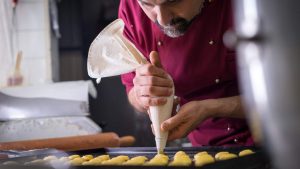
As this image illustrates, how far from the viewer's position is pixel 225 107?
1122mm

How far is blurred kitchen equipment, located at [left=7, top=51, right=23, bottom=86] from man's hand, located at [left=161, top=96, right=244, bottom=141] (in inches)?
64.1

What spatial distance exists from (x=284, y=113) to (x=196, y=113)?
0.65m

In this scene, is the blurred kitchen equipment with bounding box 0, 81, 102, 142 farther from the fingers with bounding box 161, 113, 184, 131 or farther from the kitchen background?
the fingers with bounding box 161, 113, 184, 131

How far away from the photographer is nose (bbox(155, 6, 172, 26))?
0.98m

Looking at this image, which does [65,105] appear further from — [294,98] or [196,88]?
[294,98]

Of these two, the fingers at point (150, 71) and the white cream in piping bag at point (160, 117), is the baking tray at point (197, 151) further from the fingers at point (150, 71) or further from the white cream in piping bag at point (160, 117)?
the fingers at point (150, 71)

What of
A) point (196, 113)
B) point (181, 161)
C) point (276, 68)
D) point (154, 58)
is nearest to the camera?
point (276, 68)

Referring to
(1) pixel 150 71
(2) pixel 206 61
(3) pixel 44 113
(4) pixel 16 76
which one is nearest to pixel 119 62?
(1) pixel 150 71

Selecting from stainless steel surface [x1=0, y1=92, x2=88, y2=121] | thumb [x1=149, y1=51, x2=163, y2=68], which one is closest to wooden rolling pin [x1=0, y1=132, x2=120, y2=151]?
thumb [x1=149, y1=51, x2=163, y2=68]

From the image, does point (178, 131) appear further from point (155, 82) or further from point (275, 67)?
point (275, 67)

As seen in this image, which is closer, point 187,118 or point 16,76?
point 187,118

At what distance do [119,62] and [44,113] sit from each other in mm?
1109

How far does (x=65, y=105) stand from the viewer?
2.05m

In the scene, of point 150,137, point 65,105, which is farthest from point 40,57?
point 150,137
